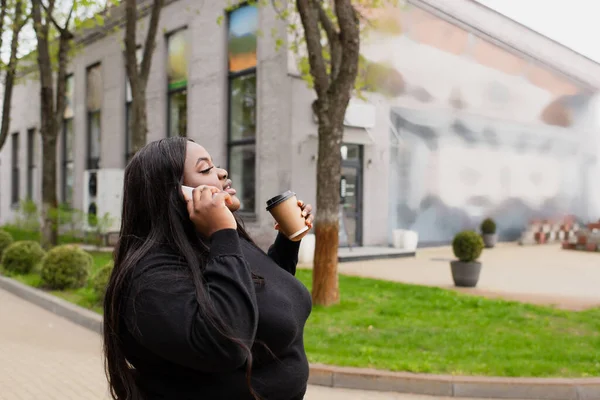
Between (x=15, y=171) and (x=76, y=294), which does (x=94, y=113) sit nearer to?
(x=15, y=171)

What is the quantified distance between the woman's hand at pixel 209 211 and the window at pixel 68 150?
90.0 feet

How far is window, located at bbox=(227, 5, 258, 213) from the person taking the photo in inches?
679

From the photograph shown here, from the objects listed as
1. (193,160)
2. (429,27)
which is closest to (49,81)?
(429,27)

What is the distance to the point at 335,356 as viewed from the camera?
20.1 feet

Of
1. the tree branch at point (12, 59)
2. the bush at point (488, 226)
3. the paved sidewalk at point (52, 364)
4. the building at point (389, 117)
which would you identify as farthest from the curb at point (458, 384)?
the bush at point (488, 226)

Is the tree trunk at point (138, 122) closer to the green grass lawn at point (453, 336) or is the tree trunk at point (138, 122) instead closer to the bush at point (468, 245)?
the green grass lawn at point (453, 336)

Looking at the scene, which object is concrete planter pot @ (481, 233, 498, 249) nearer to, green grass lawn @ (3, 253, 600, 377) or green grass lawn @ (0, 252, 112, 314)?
green grass lawn @ (3, 253, 600, 377)

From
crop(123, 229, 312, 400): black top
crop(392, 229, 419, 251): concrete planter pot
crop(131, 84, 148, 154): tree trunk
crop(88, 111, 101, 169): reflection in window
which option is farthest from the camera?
crop(88, 111, 101, 169): reflection in window

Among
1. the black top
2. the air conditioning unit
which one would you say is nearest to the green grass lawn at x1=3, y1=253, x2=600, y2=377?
the black top

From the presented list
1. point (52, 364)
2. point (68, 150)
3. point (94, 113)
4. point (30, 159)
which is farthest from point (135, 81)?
point (30, 159)

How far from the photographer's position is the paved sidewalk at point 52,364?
215 inches

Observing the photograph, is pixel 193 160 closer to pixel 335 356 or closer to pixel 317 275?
pixel 335 356

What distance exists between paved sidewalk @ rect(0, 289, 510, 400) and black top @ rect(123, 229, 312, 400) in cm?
372

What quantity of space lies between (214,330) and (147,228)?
439 millimetres
